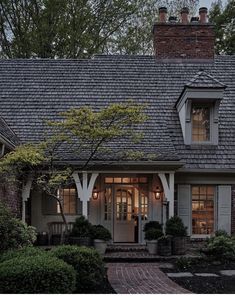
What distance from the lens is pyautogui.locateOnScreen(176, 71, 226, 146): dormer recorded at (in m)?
16.1

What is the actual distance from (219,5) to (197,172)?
18.9 metres

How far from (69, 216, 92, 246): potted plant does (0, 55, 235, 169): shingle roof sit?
1868 millimetres

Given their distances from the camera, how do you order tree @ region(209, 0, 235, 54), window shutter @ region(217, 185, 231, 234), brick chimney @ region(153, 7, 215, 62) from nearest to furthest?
window shutter @ region(217, 185, 231, 234)
brick chimney @ region(153, 7, 215, 62)
tree @ region(209, 0, 235, 54)

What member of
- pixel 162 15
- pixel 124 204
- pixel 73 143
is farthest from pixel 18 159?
pixel 162 15

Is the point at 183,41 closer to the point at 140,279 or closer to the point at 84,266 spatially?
the point at 140,279

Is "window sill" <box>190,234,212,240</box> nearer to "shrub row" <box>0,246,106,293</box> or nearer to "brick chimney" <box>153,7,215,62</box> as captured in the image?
"brick chimney" <box>153,7,215,62</box>

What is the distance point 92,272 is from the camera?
9188 mm

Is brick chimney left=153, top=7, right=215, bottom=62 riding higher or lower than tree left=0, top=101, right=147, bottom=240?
higher

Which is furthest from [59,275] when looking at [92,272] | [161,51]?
[161,51]

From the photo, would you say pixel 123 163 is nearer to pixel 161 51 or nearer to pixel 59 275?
pixel 161 51

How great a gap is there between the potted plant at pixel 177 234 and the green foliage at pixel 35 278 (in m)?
6.91

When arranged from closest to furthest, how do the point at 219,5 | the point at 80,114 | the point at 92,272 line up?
the point at 92,272 < the point at 80,114 < the point at 219,5

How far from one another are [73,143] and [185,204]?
380cm

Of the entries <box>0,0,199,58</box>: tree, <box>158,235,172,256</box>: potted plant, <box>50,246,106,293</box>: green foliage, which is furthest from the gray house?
<box>0,0,199,58</box>: tree
